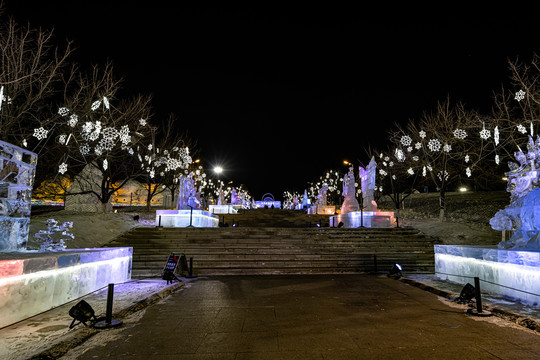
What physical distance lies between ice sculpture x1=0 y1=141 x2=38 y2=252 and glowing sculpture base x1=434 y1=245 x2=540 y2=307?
1353 cm

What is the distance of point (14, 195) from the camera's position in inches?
362

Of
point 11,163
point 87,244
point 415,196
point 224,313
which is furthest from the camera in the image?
point 415,196

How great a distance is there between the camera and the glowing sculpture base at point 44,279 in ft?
21.1

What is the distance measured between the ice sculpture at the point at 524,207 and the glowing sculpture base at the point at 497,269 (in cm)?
70

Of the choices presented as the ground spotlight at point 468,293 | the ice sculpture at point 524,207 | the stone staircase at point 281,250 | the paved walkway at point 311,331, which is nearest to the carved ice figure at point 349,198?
the stone staircase at point 281,250

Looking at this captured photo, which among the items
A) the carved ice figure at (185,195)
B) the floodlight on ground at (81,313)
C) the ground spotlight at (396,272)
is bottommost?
the ground spotlight at (396,272)

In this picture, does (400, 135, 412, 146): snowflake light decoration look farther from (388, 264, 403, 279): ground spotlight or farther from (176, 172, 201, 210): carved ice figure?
(176, 172, 201, 210): carved ice figure

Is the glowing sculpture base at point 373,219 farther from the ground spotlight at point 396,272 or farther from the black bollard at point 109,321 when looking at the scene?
the black bollard at point 109,321

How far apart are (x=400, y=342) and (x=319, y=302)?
3565mm

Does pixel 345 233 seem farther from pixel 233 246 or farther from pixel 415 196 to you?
pixel 415 196

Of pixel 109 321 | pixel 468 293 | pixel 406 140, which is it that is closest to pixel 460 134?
pixel 406 140

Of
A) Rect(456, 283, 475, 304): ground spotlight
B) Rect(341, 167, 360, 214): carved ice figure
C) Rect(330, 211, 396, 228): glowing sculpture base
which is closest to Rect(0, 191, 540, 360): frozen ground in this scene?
Rect(456, 283, 475, 304): ground spotlight

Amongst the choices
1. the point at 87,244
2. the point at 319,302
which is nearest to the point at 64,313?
the point at 319,302

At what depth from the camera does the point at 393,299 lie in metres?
9.64
